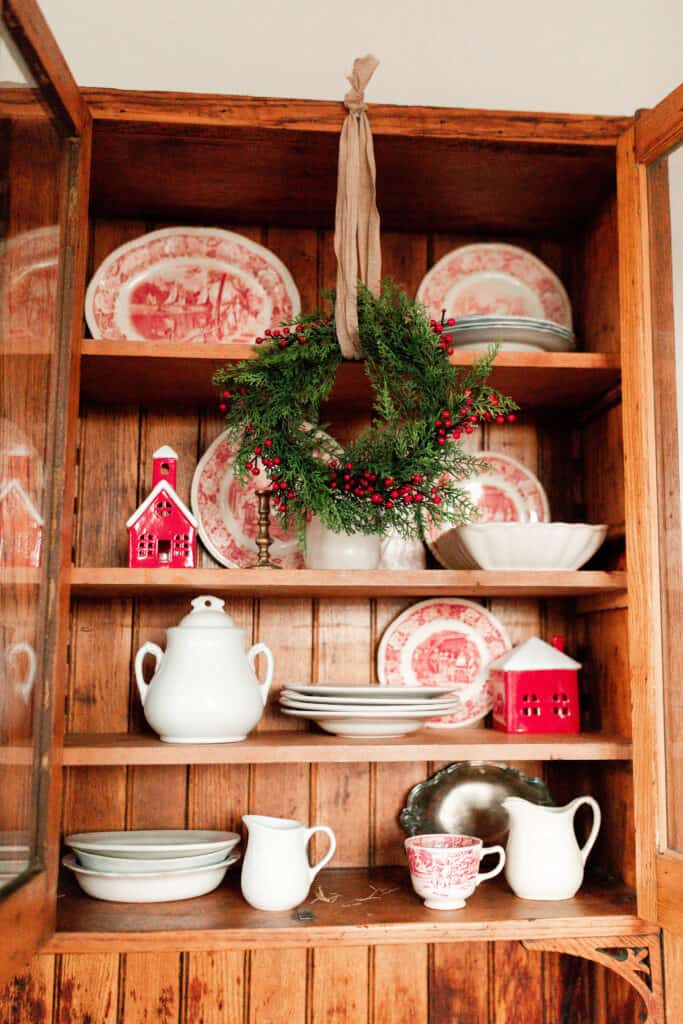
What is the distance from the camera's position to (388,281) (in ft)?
4.58

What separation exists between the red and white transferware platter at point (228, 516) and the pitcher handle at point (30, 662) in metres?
0.50

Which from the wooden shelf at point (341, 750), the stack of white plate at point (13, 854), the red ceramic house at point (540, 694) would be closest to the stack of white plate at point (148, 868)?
the wooden shelf at point (341, 750)

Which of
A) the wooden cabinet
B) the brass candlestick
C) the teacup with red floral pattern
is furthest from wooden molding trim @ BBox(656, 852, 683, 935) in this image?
the brass candlestick

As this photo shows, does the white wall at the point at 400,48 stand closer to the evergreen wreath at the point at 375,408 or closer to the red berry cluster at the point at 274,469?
the evergreen wreath at the point at 375,408

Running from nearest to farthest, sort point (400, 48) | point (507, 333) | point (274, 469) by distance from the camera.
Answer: point (274, 469) < point (507, 333) < point (400, 48)

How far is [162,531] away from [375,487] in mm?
345

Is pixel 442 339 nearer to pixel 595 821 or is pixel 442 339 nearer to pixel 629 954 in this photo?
pixel 595 821

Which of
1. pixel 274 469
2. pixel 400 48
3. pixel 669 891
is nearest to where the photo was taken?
pixel 669 891

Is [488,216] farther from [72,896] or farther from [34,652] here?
[72,896]

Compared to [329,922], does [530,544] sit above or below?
above

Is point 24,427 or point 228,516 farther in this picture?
point 228,516

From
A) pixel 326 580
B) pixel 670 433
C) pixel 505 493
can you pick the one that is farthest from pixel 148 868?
pixel 670 433

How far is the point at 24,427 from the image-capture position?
1.12 metres

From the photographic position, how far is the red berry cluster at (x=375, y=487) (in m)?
1.37
